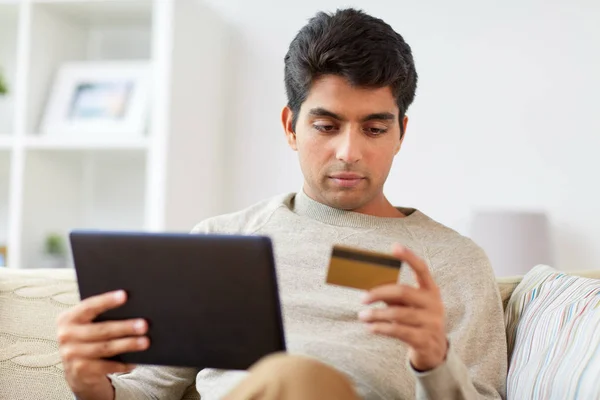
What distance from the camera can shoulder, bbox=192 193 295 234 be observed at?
1530mm

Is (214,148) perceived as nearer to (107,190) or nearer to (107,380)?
(107,190)

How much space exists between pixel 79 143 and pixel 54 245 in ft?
1.33

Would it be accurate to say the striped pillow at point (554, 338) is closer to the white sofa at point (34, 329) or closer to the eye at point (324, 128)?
the white sofa at point (34, 329)

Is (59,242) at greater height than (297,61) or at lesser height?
lesser

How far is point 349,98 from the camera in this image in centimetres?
144

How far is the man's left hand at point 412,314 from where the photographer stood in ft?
3.29

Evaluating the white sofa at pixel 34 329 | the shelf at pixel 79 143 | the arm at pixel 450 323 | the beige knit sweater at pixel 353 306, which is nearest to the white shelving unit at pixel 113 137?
the shelf at pixel 79 143

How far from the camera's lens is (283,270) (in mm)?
1420

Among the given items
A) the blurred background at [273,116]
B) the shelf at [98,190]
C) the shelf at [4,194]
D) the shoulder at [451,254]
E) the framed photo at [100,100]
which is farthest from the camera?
the shelf at [4,194]

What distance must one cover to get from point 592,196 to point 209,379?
1758 millimetres

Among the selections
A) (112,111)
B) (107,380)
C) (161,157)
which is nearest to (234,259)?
Result: (107,380)

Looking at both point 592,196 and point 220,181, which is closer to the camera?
point 592,196

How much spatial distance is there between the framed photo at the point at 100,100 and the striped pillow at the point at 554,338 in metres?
1.65

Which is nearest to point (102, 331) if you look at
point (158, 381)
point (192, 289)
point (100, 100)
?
point (192, 289)
